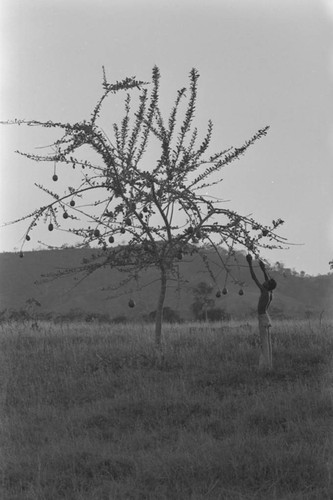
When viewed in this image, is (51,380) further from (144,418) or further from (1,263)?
(1,263)

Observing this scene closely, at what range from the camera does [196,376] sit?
11641 mm

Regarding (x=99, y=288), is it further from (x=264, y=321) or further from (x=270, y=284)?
(x=270, y=284)

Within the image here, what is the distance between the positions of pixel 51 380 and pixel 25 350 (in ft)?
10.3

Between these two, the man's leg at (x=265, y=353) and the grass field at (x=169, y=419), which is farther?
the man's leg at (x=265, y=353)

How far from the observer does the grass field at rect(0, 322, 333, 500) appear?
6566 millimetres

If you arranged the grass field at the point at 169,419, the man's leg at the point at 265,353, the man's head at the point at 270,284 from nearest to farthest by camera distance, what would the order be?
the grass field at the point at 169,419, the man's leg at the point at 265,353, the man's head at the point at 270,284

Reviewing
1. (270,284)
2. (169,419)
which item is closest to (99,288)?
(270,284)

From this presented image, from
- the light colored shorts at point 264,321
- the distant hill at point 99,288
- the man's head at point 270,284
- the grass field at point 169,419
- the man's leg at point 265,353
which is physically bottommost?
the grass field at point 169,419

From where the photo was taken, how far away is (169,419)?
910 centimetres

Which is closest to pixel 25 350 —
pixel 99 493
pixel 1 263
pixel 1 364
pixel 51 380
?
pixel 1 364

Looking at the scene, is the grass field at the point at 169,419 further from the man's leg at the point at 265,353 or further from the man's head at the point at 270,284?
the man's head at the point at 270,284

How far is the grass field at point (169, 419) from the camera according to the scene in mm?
6566

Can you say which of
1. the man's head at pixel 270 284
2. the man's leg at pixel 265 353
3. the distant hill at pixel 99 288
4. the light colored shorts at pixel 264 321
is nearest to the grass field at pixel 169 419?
the man's leg at pixel 265 353

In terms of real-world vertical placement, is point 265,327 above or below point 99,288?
below
